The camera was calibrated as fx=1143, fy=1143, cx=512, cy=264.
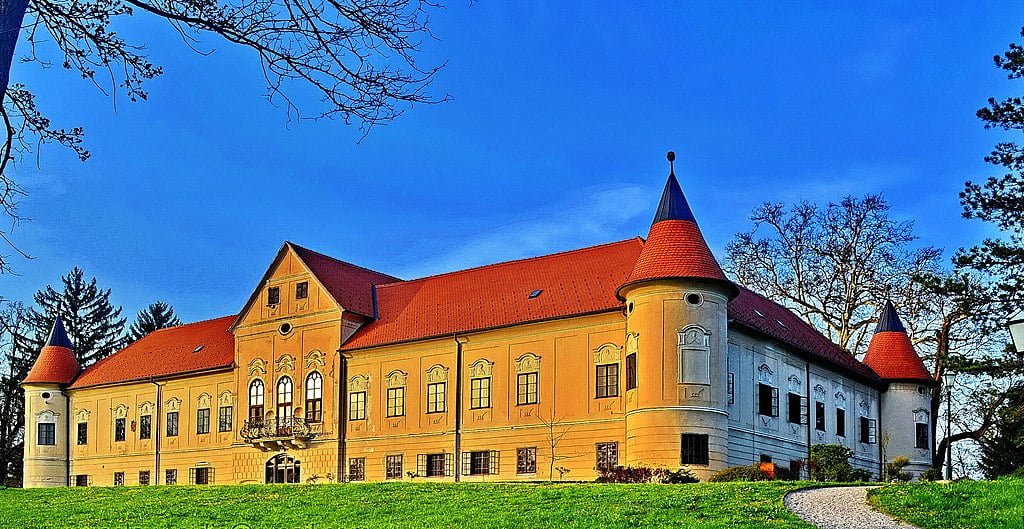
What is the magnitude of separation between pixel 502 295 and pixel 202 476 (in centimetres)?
1622

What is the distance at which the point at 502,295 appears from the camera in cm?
4325

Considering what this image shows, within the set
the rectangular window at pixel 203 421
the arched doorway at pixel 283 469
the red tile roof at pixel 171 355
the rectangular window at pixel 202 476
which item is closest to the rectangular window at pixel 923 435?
the arched doorway at pixel 283 469

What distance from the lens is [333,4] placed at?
7879 millimetres

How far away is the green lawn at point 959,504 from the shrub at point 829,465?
1539 cm

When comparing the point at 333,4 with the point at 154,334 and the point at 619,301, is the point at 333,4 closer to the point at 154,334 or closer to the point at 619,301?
the point at 619,301

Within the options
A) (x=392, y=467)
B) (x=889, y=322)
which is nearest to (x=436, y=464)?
(x=392, y=467)

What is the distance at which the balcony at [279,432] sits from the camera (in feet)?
148

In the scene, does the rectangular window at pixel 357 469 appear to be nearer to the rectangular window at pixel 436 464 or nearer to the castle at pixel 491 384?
the castle at pixel 491 384

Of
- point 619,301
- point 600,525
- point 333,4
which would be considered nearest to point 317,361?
point 619,301

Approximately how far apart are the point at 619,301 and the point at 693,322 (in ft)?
9.94

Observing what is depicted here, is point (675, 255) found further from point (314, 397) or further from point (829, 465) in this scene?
point (314, 397)

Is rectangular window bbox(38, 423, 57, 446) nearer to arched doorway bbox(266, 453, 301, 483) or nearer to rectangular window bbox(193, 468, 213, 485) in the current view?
rectangular window bbox(193, 468, 213, 485)

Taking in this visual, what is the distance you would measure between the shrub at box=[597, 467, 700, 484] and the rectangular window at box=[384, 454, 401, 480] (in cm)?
1078

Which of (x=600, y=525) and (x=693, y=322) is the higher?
(x=693, y=322)
